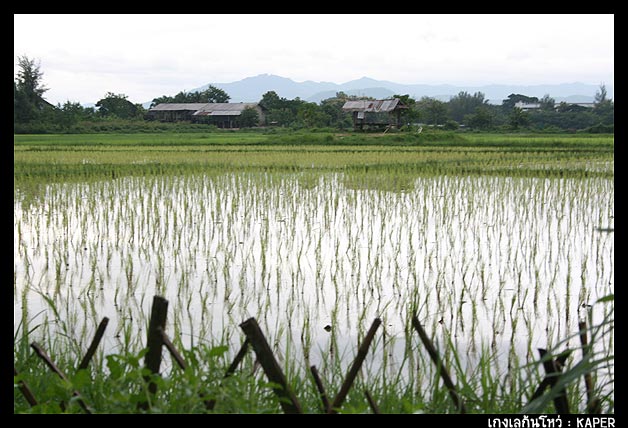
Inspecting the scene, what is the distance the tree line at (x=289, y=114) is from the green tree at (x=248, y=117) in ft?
0.17

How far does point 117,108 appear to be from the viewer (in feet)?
123

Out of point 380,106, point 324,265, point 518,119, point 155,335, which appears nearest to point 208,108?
point 380,106

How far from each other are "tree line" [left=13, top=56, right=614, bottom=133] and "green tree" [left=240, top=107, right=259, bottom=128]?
0.17 feet

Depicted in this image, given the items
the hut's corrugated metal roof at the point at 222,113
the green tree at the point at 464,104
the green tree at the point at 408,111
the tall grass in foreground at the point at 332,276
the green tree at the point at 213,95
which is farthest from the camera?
the green tree at the point at 464,104

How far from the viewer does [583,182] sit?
29.8 ft

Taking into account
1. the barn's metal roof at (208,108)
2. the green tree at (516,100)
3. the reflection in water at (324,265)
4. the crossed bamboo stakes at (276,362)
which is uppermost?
the green tree at (516,100)

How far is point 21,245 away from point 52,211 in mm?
1496

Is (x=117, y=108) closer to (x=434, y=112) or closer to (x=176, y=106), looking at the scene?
(x=176, y=106)

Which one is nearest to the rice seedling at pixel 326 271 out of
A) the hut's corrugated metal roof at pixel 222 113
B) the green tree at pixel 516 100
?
the hut's corrugated metal roof at pixel 222 113

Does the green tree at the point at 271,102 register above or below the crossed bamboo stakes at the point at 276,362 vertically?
above

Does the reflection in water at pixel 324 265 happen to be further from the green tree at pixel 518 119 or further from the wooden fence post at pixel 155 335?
the green tree at pixel 518 119

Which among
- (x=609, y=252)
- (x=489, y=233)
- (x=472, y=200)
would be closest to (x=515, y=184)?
(x=472, y=200)

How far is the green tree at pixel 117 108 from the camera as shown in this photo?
3741 centimetres
